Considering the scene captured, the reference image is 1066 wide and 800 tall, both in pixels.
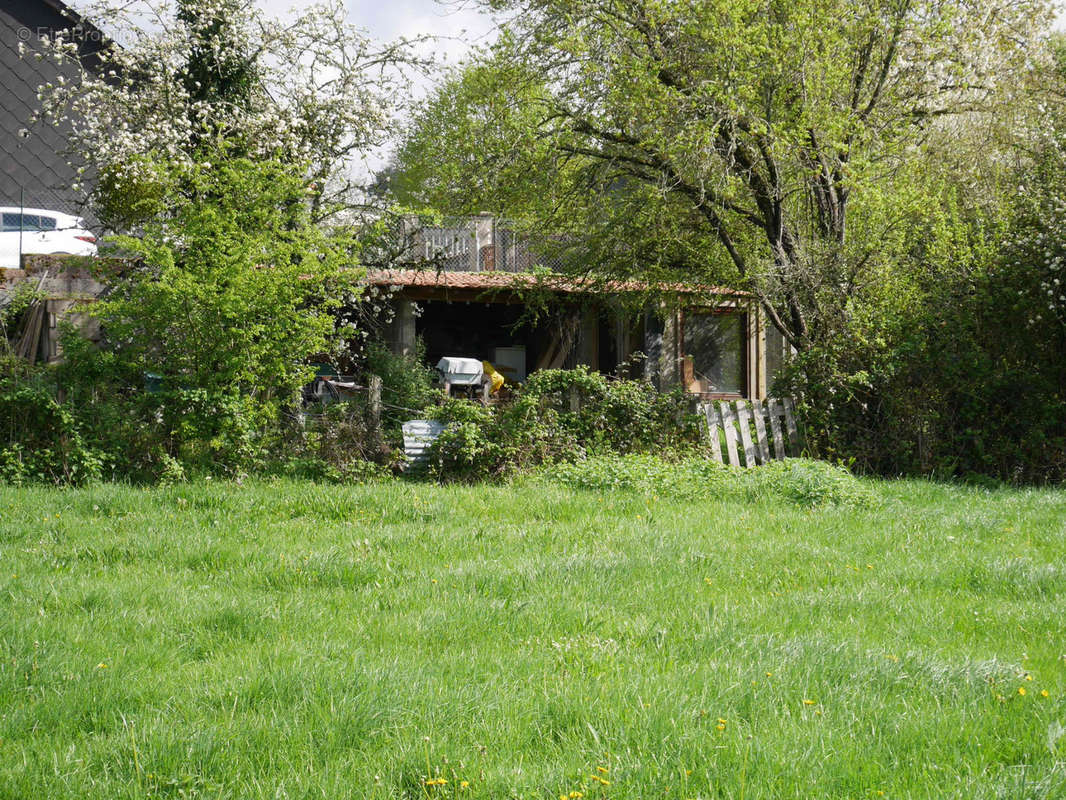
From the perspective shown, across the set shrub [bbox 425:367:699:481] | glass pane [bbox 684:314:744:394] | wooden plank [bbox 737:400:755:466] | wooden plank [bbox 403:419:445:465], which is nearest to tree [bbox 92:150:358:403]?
wooden plank [bbox 403:419:445:465]

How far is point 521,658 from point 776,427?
28.5 feet

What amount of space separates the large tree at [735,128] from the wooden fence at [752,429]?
4.71 ft

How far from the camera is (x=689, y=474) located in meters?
9.76

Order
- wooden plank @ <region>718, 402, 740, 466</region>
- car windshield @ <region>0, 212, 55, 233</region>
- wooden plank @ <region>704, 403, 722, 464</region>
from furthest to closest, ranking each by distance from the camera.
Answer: car windshield @ <region>0, 212, 55, 233</region> → wooden plank @ <region>718, 402, 740, 466</region> → wooden plank @ <region>704, 403, 722, 464</region>

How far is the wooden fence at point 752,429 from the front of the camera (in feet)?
37.7

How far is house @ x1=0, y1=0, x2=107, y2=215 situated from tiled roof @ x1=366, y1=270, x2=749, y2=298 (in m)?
10.8

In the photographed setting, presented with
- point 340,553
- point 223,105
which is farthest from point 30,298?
point 340,553

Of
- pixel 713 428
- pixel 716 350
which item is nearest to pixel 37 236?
pixel 713 428

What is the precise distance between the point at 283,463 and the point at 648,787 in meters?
7.37

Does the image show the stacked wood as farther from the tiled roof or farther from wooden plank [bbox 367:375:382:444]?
wooden plank [bbox 367:375:382:444]

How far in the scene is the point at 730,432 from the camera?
1147cm

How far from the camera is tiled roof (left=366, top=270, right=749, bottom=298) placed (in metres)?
15.0

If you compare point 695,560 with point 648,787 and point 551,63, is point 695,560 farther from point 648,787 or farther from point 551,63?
point 551,63

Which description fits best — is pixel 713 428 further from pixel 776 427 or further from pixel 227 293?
pixel 227 293
